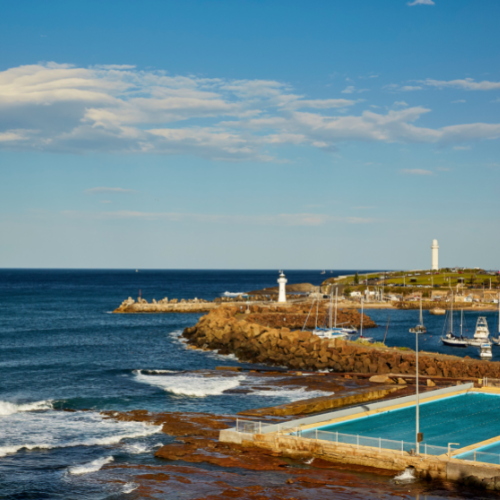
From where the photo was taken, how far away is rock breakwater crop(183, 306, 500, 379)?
153 ft

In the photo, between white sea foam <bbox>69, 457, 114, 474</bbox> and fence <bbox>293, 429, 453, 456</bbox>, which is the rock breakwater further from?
white sea foam <bbox>69, 457, 114, 474</bbox>

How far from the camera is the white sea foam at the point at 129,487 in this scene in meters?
22.5

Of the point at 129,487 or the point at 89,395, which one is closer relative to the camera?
the point at 129,487

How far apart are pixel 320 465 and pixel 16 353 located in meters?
45.9

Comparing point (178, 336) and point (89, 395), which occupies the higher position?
point (178, 336)

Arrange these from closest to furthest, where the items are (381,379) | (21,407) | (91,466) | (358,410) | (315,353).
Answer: (91,466) < (358,410) < (21,407) < (381,379) < (315,353)

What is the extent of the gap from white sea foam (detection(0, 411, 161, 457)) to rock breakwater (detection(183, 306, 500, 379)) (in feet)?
72.7

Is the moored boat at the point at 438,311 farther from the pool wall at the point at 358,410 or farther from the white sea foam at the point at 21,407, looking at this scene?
the white sea foam at the point at 21,407

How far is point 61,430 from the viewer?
104ft

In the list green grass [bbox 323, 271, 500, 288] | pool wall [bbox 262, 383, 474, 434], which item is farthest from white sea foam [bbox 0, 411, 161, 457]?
green grass [bbox 323, 271, 500, 288]

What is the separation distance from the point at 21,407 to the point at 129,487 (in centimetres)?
1725

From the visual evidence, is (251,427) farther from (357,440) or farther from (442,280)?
(442,280)

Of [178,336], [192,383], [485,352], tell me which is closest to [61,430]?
[192,383]

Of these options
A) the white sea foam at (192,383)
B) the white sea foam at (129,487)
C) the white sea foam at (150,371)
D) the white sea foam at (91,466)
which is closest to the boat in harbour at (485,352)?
the white sea foam at (192,383)
